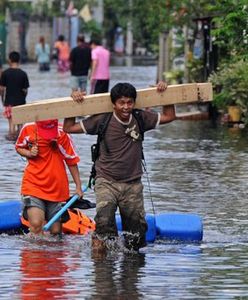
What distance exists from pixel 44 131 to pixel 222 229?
2.26m

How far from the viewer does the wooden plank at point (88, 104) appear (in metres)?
12.7

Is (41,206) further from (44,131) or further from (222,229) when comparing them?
(222,229)

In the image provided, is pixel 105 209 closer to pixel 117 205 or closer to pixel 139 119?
pixel 117 205

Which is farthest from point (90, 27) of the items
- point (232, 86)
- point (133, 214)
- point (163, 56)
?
point (133, 214)

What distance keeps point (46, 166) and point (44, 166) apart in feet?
0.06

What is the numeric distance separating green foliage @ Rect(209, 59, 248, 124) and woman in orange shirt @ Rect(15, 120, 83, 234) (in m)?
13.4

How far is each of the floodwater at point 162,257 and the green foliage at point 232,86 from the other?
20.4 ft

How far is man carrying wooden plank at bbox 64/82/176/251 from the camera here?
12.6 m

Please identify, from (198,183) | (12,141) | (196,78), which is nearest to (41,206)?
(198,183)

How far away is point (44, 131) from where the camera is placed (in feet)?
44.2

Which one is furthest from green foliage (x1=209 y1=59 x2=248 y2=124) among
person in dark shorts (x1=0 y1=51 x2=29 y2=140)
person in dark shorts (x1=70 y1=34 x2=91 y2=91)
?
person in dark shorts (x1=70 y1=34 x2=91 y2=91)

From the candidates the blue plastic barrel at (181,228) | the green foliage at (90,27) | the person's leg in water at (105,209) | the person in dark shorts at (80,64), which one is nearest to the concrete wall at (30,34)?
the green foliage at (90,27)

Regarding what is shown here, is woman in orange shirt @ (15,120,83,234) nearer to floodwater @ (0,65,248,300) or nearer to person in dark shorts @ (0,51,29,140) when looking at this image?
floodwater @ (0,65,248,300)

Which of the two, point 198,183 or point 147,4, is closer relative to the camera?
point 198,183
